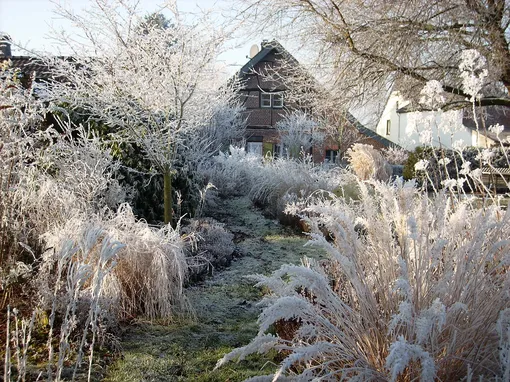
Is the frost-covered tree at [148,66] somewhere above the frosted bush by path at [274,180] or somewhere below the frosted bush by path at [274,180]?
above

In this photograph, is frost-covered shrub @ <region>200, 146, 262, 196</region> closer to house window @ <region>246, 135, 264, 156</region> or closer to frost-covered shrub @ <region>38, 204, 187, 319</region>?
frost-covered shrub @ <region>38, 204, 187, 319</region>

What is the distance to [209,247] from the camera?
525 centimetres

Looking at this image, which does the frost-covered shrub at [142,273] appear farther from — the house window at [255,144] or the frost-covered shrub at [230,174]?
the house window at [255,144]

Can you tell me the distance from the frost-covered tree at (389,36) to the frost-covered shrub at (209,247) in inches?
105

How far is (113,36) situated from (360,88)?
3.48 metres

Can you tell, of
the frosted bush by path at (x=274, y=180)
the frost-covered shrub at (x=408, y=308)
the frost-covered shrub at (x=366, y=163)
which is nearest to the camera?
the frost-covered shrub at (x=408, y=308)

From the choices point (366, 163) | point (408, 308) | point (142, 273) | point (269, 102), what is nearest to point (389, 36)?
point (142, 273)

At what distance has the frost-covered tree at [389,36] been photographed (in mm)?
6070

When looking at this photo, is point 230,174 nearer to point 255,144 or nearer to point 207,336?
point 207,336

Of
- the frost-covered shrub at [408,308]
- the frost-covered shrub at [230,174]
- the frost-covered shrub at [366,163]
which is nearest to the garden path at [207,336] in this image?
the frost-covered shrub at [408,308]

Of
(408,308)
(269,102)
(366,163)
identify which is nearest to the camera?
(408,308)

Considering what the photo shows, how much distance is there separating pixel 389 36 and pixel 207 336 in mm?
4408

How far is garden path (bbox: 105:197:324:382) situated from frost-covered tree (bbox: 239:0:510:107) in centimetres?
262

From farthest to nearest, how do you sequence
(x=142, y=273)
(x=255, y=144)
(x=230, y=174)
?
(x=255, y=144) < (x=230, y=174) < (x=142, y=273)
